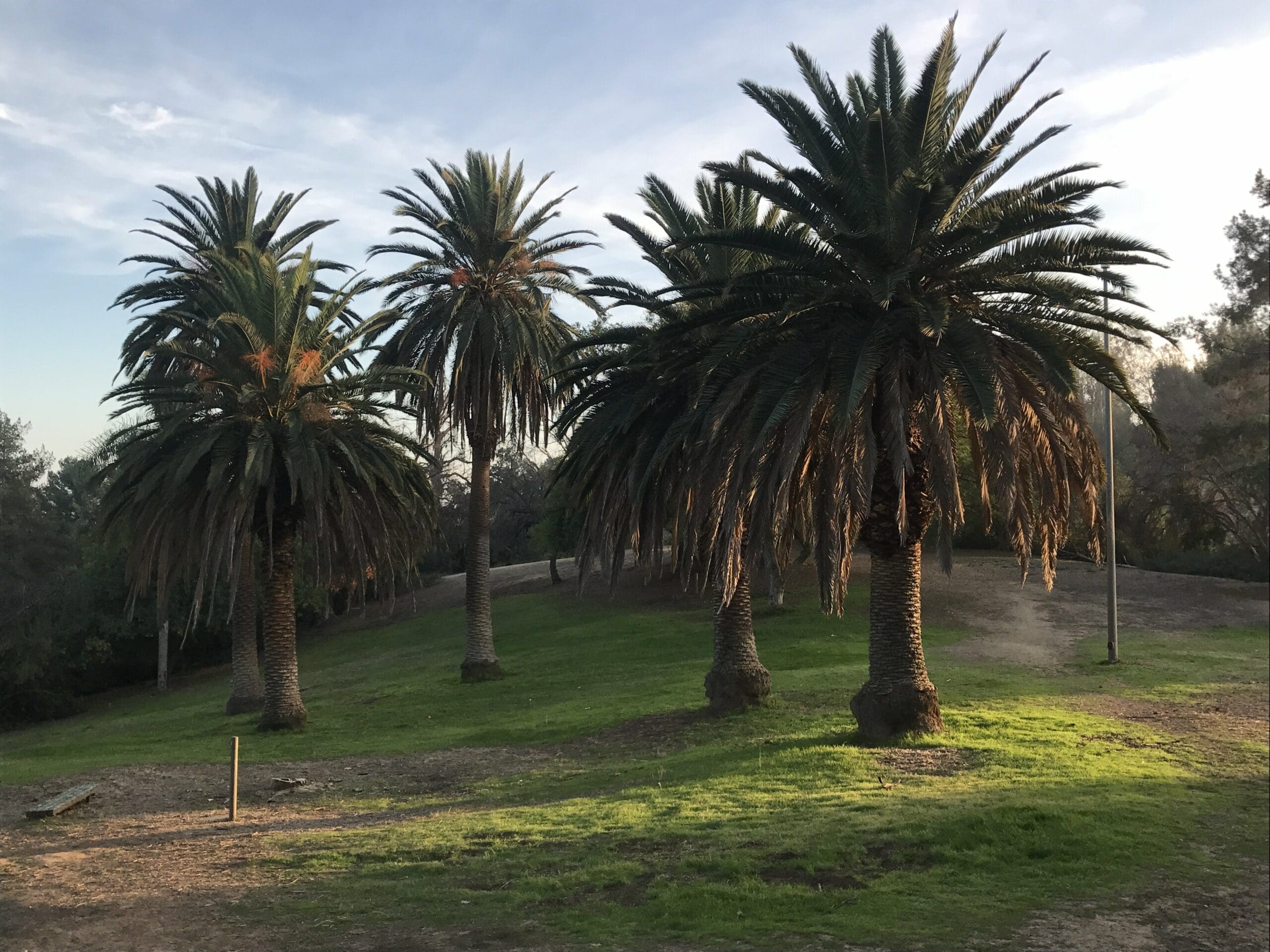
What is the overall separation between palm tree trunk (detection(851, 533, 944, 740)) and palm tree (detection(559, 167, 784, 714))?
2177 mm

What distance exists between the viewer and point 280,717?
2347 centimetres

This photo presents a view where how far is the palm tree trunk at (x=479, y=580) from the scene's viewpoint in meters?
29.7

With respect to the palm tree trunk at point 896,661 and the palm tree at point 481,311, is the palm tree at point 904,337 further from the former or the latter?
the palm tree at point 481,311

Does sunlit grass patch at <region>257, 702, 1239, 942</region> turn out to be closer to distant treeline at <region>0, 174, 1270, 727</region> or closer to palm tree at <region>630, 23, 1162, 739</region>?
palm tree at <region>630, 23, 1162, 739</region>

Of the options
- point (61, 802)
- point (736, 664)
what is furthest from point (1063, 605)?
point (61, 802)


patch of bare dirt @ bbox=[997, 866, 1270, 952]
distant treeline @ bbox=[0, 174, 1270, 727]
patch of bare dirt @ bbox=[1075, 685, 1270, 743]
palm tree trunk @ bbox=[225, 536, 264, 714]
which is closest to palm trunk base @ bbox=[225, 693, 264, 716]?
palm tree trunk @ bbox=[225, 536, 264, 714]

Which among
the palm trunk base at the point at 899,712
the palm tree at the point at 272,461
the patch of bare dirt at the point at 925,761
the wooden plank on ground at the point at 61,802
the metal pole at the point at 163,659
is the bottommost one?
the metal pole at the point at 163,659

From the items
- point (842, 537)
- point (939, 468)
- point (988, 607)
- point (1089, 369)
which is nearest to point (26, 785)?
point (842, 537)

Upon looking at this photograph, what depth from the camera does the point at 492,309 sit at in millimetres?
28453

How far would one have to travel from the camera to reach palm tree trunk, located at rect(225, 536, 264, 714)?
28.2 metres

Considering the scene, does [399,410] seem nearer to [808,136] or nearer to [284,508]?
[284,508]

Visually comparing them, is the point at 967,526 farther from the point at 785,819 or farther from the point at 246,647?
the point at 785,819

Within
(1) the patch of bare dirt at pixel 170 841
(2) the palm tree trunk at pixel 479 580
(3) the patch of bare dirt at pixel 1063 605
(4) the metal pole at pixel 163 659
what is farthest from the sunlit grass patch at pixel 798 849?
(4) the metal pole at pixel 163 659

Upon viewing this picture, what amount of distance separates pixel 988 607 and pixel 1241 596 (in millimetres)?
8157
